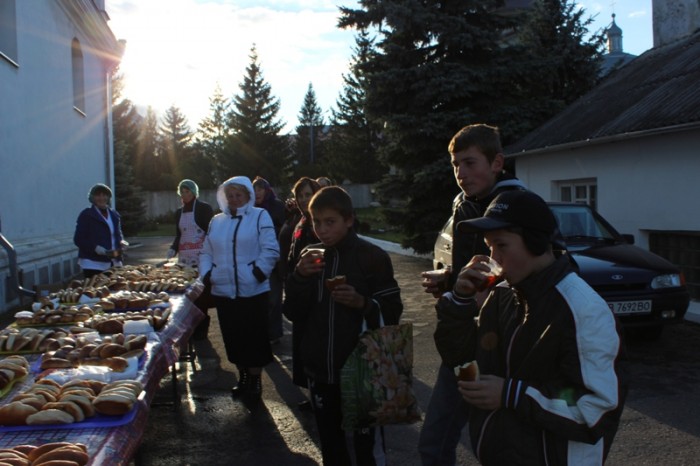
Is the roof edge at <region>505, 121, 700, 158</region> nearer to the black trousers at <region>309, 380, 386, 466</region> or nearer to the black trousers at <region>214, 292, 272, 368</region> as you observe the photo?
the black trousers at <region>214, 292, 272, 368</region>

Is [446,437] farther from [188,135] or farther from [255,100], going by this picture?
[188,135]

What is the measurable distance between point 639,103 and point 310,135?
6059cm

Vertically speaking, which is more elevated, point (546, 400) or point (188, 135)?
point (188, 135)

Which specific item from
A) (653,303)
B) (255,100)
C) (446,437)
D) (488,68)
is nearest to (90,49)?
(488,68)

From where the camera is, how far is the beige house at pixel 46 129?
34.3ft

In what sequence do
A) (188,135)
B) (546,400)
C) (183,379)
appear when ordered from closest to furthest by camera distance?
1. (546,400)
2. (183,379)
3. (188,135)

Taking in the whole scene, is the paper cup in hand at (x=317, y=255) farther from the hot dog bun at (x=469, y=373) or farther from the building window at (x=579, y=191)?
the building window at (x=579, y=191)

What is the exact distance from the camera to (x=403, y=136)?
17422 millimetres

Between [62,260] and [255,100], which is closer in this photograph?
[62,260]

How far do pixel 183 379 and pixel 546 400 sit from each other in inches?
218

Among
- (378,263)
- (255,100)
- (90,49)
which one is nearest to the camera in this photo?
(378,263)

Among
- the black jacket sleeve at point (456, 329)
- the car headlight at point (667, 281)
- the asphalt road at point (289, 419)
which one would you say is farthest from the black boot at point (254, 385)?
the car headlight at point (667, 281)

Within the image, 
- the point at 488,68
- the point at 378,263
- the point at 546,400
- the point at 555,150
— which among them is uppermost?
the point at 488,68

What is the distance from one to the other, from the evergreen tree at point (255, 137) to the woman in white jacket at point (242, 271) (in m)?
50.3
